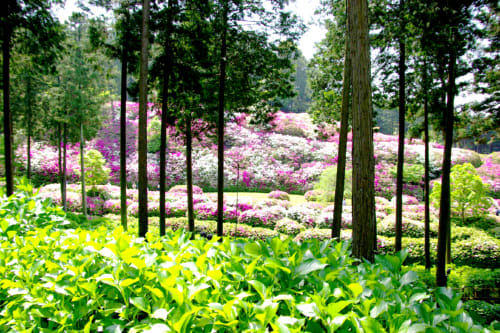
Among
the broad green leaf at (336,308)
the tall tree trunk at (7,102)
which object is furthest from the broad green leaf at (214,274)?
the tall tree trunk at (7,102)

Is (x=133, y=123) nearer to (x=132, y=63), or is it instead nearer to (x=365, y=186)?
(x=132, y=63)

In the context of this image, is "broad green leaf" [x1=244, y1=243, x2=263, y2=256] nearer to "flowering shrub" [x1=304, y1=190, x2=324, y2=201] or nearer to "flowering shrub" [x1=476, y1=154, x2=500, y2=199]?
"flowering shrub" [x1=304, y1=190, x2=324, y2=201]

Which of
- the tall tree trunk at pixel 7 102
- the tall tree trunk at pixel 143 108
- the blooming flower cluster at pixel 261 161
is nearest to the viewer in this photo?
the tall tree trunk at pixel 143 108

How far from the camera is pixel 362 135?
13.2 feet

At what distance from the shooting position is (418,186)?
2186cm

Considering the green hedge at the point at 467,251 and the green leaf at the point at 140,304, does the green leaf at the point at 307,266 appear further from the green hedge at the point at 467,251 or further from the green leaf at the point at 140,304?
the green hedge at the point at 467,251

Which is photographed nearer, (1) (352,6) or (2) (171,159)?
(1) (352,6)

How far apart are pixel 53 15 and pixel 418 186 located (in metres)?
22.8

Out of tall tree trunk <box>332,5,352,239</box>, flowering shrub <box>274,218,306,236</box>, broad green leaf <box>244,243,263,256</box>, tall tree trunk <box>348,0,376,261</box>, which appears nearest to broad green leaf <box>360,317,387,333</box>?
broad green leaf <box>244,243,263,256</box>

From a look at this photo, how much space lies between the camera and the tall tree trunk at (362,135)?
4.00 meters

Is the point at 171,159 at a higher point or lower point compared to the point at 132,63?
lower

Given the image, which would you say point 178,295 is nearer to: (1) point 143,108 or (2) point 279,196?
(1) point 143,108

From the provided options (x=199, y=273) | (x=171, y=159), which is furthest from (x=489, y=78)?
(x=171, y=159)

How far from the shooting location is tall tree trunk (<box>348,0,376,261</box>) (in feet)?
13.1
